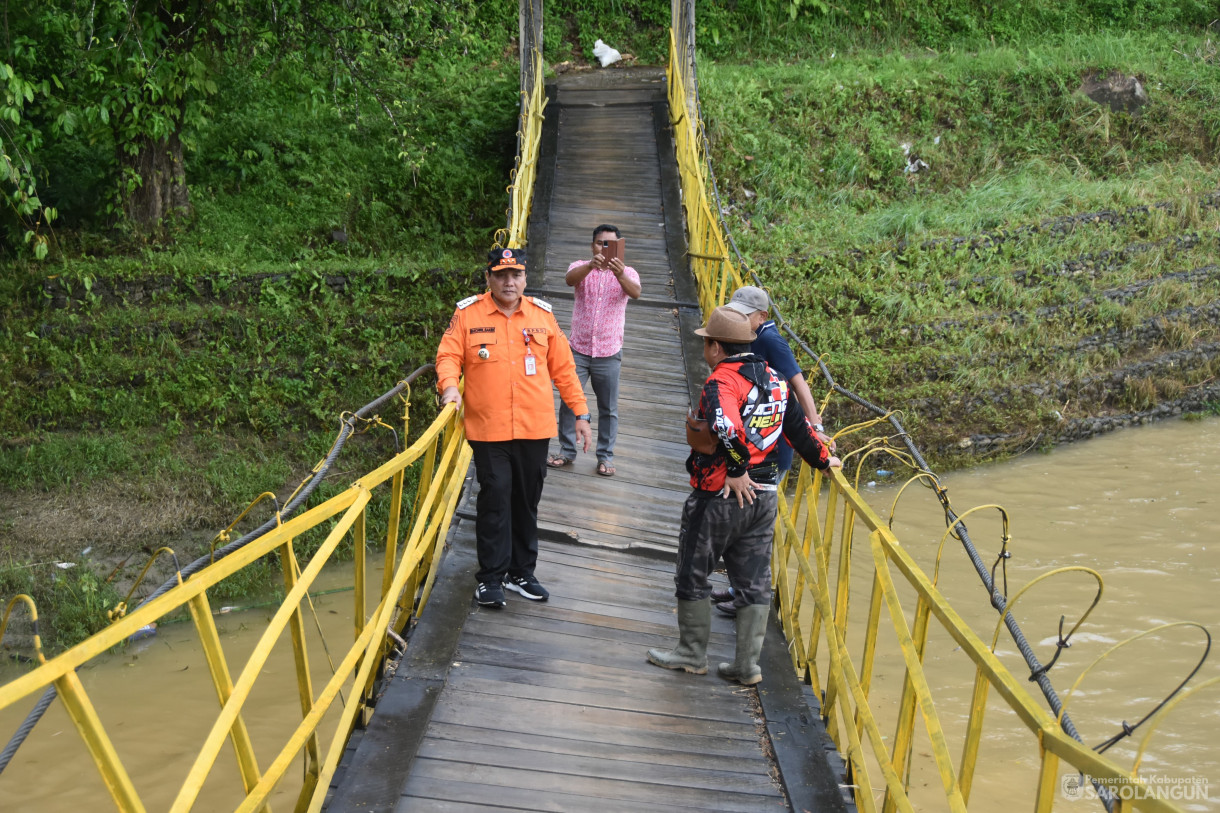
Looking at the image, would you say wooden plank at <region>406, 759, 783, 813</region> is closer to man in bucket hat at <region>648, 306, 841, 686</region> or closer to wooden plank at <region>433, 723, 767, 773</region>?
wooden plank at <region>433, 723, 767, 773</region>

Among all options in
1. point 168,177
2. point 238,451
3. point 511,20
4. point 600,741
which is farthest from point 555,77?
point 600,741

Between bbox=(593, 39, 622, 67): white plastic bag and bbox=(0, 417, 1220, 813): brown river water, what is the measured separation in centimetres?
925

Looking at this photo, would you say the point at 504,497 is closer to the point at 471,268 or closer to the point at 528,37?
the point at 471,268

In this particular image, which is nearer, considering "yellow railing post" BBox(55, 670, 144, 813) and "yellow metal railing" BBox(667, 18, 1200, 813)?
"yellow railing post" BBox(55, 670, 144, 813)

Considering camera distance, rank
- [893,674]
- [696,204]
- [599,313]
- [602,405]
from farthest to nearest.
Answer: [696,204], [893,674], [602,405], [599,313]

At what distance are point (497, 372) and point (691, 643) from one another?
1.44m

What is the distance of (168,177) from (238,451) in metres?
4.18

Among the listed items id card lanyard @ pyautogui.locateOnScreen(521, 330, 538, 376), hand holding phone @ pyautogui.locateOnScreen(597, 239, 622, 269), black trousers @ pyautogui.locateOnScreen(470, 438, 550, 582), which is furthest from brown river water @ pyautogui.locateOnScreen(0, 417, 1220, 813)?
hand holding phone @ pyautogui.locateOnScreen(597, 239, 622, 269)

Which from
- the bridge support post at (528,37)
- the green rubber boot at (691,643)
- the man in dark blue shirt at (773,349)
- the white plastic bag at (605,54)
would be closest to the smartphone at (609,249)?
the man in dark blue shirt at (773,349)

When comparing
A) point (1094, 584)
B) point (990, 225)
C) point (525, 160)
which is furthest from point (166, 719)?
point (990, 225)

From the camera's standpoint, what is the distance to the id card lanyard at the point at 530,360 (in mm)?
4375

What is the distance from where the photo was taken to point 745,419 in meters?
3.61

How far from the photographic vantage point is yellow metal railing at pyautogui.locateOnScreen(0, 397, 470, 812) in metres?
2.04

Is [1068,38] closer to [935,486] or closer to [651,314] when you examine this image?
[651,314]
